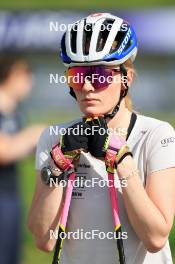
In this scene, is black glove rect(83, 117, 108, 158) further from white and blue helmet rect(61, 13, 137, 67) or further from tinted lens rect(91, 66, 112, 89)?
white and blue helmet rect(61, 13, 137, 67)

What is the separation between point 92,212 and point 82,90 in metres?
0.55

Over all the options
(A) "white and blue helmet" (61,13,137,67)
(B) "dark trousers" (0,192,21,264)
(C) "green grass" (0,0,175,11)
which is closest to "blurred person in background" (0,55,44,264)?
(B) "dark trousers" (0,192,21,264)

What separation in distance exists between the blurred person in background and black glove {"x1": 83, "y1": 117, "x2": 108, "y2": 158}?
9.44ft

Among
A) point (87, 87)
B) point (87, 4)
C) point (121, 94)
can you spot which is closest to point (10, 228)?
point (121, 94)

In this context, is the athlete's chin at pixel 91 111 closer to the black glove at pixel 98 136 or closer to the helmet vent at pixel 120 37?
the black glove at pixel 98 136

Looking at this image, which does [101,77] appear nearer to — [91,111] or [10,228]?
[91,111]

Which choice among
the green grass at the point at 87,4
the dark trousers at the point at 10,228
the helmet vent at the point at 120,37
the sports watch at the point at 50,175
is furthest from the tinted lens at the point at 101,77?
the green grass at the point at 87,4

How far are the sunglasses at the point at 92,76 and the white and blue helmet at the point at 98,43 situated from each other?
27 millimetres

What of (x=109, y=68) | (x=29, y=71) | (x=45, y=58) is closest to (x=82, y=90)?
(x=109, y=68)

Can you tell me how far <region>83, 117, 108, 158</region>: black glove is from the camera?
3.67m

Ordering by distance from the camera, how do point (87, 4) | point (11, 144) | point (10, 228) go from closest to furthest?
point (11, 144) → point (10, 228) → point (87, 4)

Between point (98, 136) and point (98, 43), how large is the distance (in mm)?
469

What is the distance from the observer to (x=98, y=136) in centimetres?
367

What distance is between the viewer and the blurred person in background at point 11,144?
6.67m
